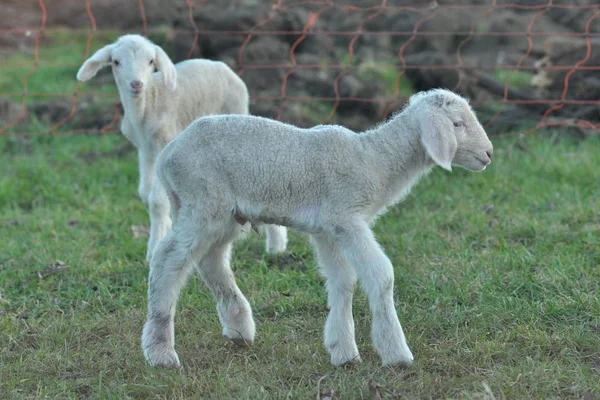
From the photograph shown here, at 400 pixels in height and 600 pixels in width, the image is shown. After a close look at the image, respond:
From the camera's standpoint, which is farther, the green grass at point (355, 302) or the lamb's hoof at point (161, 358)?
the lamb's hoof at point (161, 358)

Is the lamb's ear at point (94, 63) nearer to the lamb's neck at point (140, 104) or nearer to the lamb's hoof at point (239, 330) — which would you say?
the lamb's neck at point (140, 104)

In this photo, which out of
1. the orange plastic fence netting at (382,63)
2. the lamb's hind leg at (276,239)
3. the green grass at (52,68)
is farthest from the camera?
the green grass at (52,68)

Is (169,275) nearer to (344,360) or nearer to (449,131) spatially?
(344,360)

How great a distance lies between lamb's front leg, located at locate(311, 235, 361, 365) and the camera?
4277 mm

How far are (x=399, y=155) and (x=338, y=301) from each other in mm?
733

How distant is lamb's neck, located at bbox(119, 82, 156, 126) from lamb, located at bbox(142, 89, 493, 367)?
1.87 metres

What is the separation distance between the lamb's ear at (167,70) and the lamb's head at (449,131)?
7.03 ft

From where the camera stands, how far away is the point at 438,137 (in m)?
4.25

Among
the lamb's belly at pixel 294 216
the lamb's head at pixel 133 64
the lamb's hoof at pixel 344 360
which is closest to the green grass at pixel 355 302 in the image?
the lamb's hoof at pixel 344 360

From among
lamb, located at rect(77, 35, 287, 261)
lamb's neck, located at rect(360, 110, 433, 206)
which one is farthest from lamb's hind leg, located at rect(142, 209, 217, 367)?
lamb, located at rect(77, 35, 287, 261)

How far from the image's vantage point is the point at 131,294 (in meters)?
5.34

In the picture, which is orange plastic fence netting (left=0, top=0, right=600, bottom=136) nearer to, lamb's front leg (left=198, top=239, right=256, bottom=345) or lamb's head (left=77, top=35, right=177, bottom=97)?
lamb's head (left=77, top=35, right=177, bottom=97)

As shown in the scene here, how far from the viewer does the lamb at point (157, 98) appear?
6004 mm

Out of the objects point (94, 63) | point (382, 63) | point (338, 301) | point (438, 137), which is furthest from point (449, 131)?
point (382, 63)
